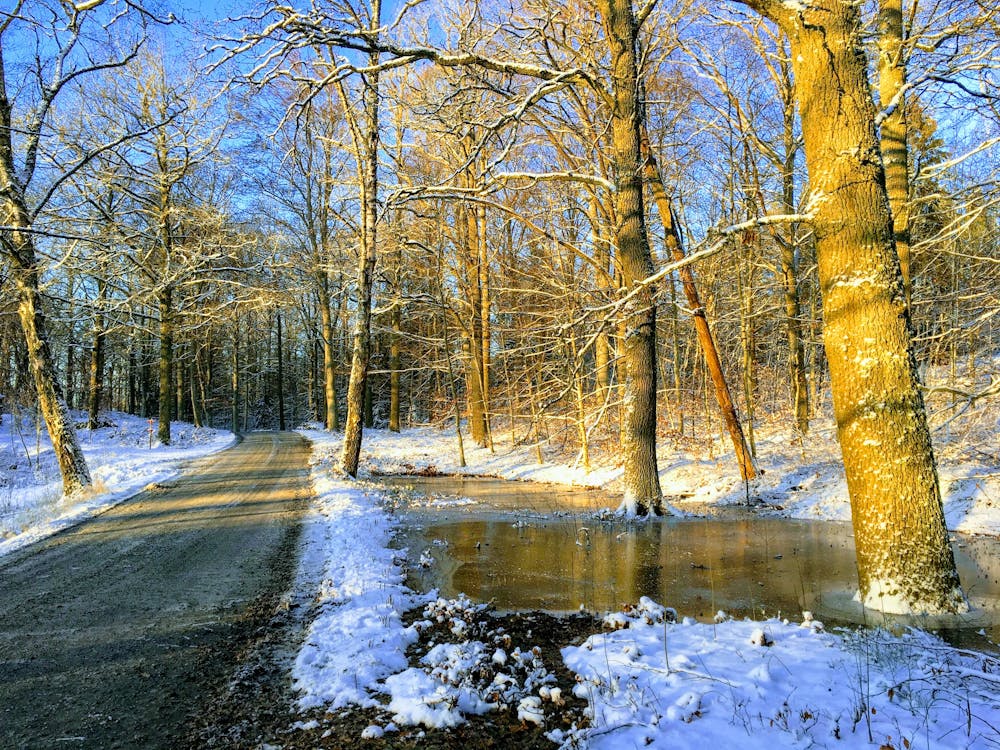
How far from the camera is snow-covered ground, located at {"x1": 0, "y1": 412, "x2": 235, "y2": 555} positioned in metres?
9.52

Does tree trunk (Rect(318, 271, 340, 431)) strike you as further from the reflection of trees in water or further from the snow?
the snow

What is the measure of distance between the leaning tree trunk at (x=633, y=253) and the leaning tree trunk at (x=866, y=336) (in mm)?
4414

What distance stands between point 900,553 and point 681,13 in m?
12.5

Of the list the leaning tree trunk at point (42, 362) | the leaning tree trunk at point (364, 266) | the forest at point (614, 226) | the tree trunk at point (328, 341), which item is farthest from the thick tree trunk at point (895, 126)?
the tree trunk at point (328, 341)

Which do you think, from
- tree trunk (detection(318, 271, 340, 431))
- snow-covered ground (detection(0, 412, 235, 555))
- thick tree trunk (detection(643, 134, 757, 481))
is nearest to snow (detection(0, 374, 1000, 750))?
snow-covered ground (detection(0, 412, 235, 555))

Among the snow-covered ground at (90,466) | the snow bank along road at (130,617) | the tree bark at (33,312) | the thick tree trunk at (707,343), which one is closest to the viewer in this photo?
the snow bank along road at (130,617)

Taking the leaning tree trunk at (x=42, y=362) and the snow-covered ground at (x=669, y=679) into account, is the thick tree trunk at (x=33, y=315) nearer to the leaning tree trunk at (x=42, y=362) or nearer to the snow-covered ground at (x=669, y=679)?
the leaning tree trunk at (x=42, y=362)

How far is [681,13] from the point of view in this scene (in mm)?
12711

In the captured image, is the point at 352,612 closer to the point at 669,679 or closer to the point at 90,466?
the point at 669,679

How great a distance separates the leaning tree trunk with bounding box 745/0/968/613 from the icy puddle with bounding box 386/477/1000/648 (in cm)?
46

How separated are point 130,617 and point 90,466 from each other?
51.4 ft

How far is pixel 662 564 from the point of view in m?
7.02

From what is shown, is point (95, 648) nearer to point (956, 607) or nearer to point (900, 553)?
point (900, 553)

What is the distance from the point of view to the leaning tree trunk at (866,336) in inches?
184
